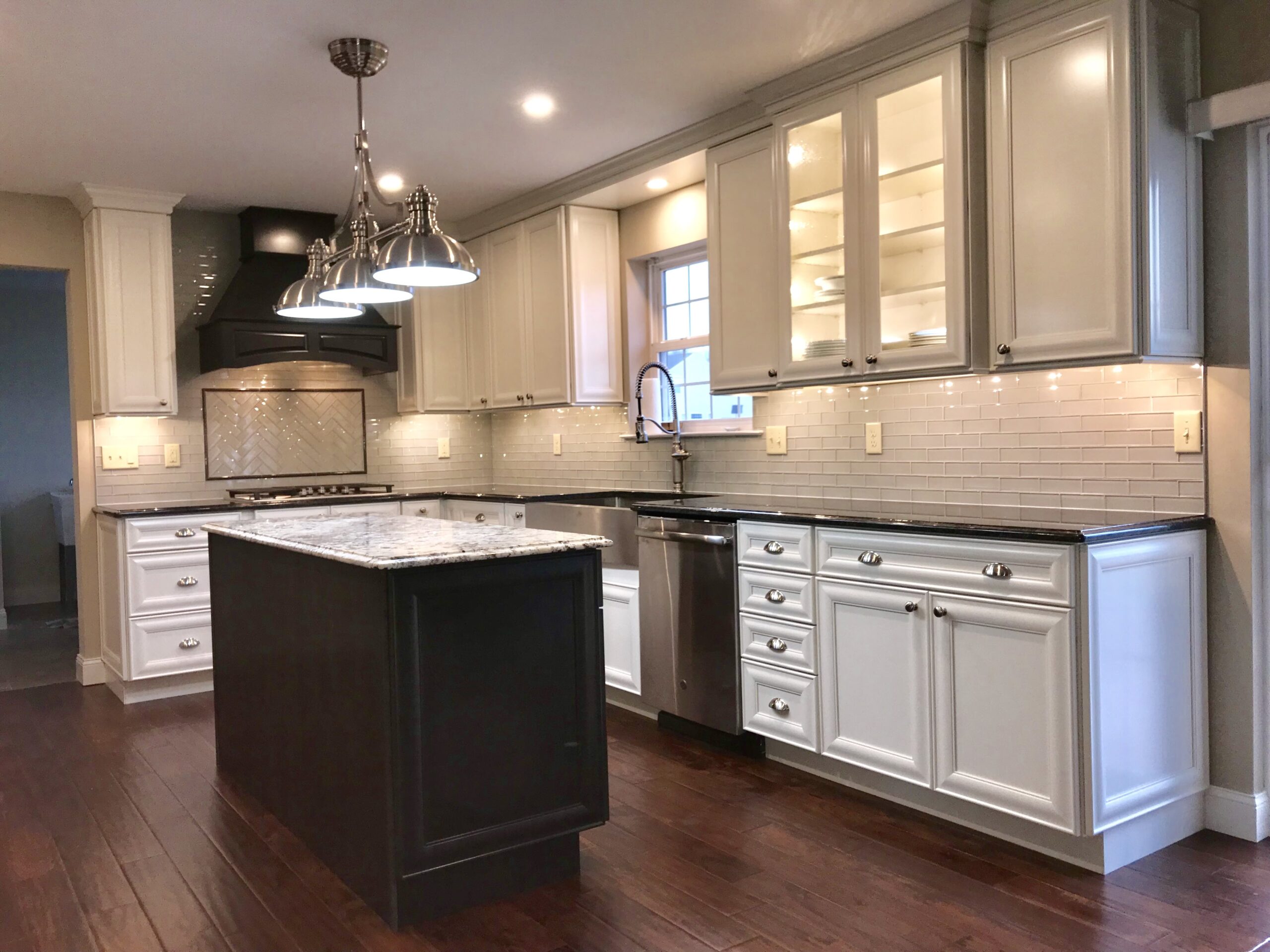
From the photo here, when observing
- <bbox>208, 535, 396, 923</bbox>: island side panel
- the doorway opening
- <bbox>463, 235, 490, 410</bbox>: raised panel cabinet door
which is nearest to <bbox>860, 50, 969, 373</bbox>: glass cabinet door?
<bbox>208, 535, 396, 923</bbox>: island side panel

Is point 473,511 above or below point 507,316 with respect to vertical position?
below

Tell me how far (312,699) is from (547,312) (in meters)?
2.81

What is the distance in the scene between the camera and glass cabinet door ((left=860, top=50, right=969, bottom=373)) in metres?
3.08

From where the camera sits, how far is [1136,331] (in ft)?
8.73

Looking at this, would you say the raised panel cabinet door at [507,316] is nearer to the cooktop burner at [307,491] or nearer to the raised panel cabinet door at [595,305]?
the raised panel cabinet door at [595,305]

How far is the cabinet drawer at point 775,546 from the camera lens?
331 centimetres

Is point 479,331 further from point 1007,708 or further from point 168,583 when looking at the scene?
point 1007,708

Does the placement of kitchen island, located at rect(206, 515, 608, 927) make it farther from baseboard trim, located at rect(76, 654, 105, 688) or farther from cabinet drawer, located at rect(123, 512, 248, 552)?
baseboard trim, located at rect(76, 654, 105, 688)

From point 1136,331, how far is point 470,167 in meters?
3.17

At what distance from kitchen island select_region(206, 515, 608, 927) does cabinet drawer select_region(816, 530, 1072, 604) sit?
2.98 ft

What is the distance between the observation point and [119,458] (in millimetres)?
5242

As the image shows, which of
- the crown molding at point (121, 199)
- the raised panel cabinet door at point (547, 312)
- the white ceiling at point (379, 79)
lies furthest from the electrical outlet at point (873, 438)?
the crown molding at point (121, 199)

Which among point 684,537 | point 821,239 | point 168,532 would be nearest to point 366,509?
point 168,532

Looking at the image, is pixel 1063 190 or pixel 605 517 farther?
pixel 605 517
